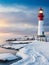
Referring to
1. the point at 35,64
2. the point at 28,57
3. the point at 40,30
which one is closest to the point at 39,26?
the point at 40,30

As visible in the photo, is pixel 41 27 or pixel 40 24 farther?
pixel 40 24

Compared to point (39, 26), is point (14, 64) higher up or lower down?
lower down

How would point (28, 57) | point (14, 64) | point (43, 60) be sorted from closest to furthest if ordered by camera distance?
point (14, 64), point (43, 60), point (28, 57)

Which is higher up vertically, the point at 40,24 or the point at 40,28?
the point at 40,24

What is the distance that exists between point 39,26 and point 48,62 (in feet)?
51.0

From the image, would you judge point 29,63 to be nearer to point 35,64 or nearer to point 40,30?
point 35,64

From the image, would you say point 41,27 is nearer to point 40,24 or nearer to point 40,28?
point 40,28

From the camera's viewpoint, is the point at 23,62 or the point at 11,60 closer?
the point at 23,62

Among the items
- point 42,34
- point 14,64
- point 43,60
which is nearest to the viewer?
point 14,64

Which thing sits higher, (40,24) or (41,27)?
(40,24)

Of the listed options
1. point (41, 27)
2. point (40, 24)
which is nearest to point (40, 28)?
point (41, 27)

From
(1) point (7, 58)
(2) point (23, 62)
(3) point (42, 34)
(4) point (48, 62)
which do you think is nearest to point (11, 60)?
(1) point (7, 58)

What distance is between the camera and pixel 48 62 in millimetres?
10914

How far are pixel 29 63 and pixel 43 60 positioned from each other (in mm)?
925
